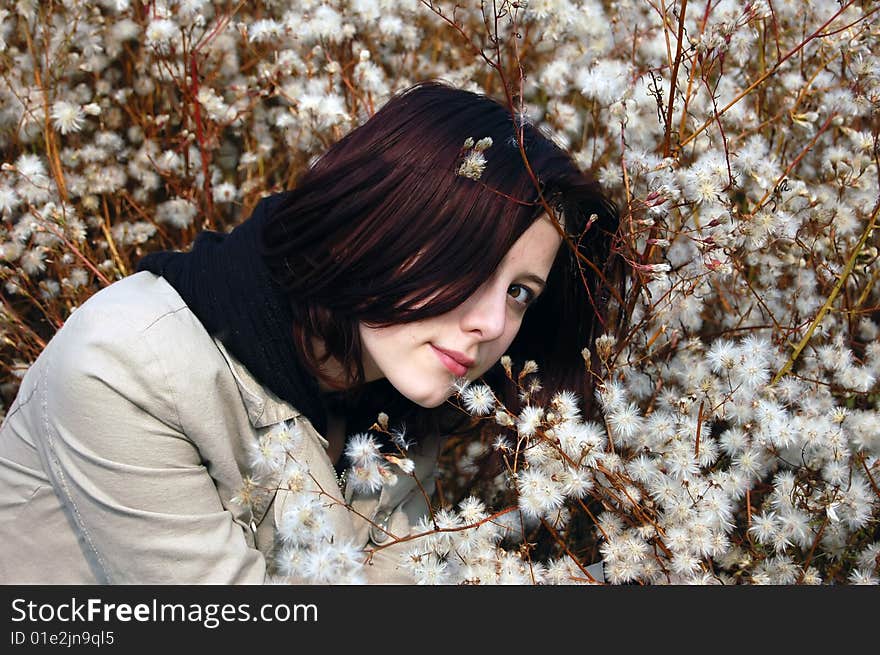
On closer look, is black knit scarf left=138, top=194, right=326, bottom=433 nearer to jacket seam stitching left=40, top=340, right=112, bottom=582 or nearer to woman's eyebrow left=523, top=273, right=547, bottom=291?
jacket seam stitching left=40, top=340, right=112, bottom=582

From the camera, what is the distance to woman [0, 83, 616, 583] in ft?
5.87

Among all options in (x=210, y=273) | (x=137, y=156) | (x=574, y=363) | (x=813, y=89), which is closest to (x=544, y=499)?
(x=574, y=363)

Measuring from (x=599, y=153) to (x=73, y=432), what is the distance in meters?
2.21

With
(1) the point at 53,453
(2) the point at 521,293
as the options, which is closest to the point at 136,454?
(1) the point at 53,453

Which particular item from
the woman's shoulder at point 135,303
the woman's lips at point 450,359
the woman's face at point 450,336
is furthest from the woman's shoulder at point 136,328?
the woman's lips at point 450,359

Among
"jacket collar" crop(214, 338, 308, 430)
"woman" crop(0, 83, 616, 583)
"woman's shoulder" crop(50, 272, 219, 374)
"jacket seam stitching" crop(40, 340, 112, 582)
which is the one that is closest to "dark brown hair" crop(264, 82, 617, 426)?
"woman" crop(0, 83, 616, 583)

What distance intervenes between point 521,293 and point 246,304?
62cm

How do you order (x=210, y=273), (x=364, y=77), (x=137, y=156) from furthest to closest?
(x=137, y=156) < (x=364, y=77) < (x=210, y=273)

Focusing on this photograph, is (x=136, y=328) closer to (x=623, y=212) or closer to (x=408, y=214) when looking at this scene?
(x=408, y=214)

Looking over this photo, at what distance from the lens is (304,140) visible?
3.33m
